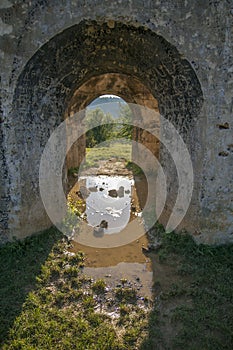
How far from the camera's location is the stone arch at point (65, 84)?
468cm

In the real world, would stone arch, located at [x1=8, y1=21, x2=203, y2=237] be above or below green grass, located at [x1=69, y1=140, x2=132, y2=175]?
below

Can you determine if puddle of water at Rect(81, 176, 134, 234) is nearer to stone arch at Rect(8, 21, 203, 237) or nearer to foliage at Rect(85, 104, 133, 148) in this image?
stone arch at Rect(8, 21, 203, 237)

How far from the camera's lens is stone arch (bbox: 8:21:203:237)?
15.3ft

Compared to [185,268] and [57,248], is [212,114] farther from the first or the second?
[57,248]

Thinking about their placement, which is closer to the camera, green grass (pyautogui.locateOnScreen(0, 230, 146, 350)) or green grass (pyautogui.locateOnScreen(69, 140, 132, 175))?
green grass (pyautogui.locateOnScreen(0, 230, 146, 350))

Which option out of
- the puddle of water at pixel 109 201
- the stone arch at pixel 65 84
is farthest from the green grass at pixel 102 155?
the stone arch at pixel 65 84

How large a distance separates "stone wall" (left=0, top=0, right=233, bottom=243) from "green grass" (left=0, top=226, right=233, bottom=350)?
535 millimetres

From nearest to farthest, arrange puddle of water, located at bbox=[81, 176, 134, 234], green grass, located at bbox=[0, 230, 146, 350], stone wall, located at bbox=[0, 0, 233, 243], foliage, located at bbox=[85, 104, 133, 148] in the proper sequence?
green grass, located at bbox=[0, 230, 146, 350], stone wall, located at bbox=[0, 0, 233, 243], puddle of water, located at bbox=[81, 176, 134, 234], foliage, located at bbox=[85, 104, 133, 148]

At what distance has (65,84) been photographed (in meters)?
5.59

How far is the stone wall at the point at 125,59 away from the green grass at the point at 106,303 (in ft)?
1.76

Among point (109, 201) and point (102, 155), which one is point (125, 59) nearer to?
point (109, 201)

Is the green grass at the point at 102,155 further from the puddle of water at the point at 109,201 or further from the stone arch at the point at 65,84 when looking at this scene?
the stone arch at the point at 65,84

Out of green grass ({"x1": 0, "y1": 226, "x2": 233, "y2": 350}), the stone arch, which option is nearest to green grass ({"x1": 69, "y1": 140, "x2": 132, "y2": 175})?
the stone arch

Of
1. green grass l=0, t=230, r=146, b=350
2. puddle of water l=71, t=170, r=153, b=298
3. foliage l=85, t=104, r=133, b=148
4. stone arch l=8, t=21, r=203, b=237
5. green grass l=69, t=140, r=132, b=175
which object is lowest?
green grass l=0, t=230, r=146, b=350
